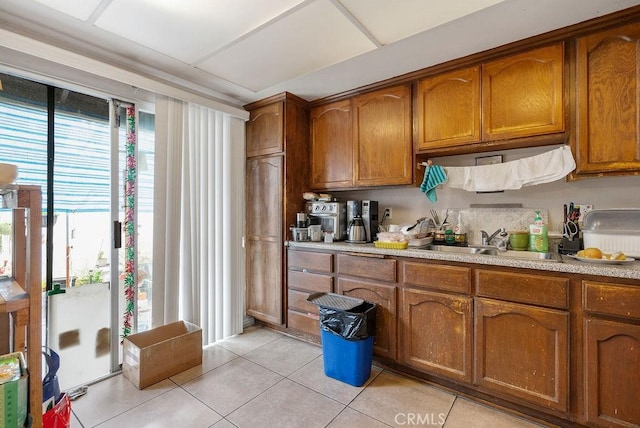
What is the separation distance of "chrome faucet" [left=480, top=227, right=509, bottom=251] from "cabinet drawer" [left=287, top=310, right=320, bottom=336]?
5.15 ft

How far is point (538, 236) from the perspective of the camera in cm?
199

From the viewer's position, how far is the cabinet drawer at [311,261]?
252cm

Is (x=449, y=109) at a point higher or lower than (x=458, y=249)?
higher

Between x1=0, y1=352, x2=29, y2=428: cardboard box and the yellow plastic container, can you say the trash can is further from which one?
x1=0, y1=352, x2=29, y2=428: cardboard box

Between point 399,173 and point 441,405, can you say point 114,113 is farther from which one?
point 441,405

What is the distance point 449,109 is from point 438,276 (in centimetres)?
125

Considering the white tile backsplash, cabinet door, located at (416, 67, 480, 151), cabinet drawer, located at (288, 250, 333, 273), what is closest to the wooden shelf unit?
cabinet drawer, located at (288, 250, 333, 273)

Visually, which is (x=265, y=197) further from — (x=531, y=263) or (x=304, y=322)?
(x=531, y=263)

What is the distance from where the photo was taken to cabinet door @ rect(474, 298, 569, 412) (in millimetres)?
1596

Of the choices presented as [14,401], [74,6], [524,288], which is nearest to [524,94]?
[524,288]

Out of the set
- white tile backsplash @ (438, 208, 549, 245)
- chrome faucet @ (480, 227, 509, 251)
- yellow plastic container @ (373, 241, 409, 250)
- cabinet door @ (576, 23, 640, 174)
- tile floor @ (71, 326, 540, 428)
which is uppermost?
cabinet door @ (576, 23, 640, 174)

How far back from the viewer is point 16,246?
4.09ft

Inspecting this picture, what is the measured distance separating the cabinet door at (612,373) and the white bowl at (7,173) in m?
2.63

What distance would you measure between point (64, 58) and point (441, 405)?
319 cm
